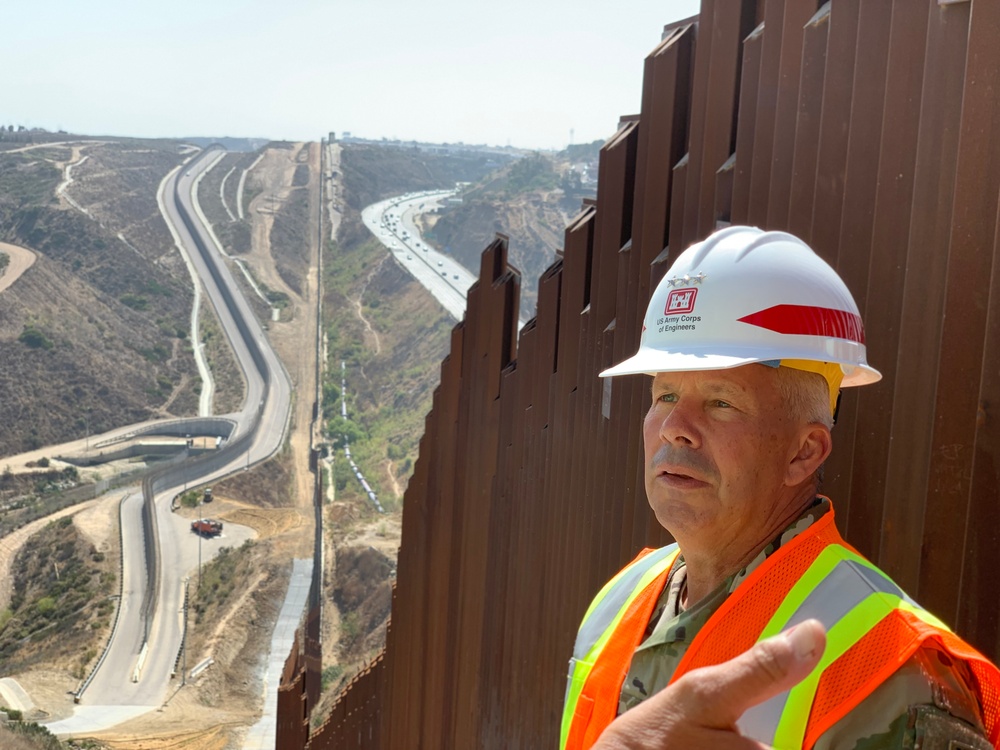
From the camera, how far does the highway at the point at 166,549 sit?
1484 inches

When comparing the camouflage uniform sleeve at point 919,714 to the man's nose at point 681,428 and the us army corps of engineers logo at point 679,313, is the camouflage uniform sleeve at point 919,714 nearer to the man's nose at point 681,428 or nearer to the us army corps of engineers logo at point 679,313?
the man's nose at point 681,428

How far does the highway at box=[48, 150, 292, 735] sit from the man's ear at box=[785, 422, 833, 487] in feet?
113

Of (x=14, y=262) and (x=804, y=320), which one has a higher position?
(x=804, y=320)

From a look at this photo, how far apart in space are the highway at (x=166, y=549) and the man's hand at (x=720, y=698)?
34.9 metres

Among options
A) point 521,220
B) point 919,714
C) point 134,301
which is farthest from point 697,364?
point 521,220

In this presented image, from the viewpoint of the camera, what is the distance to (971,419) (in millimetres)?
2861

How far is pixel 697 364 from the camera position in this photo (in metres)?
2.49

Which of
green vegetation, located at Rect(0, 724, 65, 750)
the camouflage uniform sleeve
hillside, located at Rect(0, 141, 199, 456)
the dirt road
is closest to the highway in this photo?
green vegetation, located at Rect(0, 724, 65, 750)

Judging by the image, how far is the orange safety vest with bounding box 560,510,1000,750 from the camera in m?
1.85

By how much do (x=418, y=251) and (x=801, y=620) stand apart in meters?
115

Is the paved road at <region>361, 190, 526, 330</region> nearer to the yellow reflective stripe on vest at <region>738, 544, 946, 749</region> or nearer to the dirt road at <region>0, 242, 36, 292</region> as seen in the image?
the dirt road at <region>0, 242, 36, 292</region>

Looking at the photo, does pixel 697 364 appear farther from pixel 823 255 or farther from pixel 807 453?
pixel 823 255

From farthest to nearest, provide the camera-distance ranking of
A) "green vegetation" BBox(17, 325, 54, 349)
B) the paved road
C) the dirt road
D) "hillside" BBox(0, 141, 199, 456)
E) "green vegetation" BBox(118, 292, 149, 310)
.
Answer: the paved road
"green vegetation" BBox(118, 292, 149, 310)
the dirt road
"green vegetation" BBox(17, 325, 54, 349)
"hillside" BBox(0, 141, 199, 456)

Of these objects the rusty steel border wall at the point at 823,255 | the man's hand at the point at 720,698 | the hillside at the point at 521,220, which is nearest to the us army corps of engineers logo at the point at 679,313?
the rusty steel border wall at the point at 823,255
